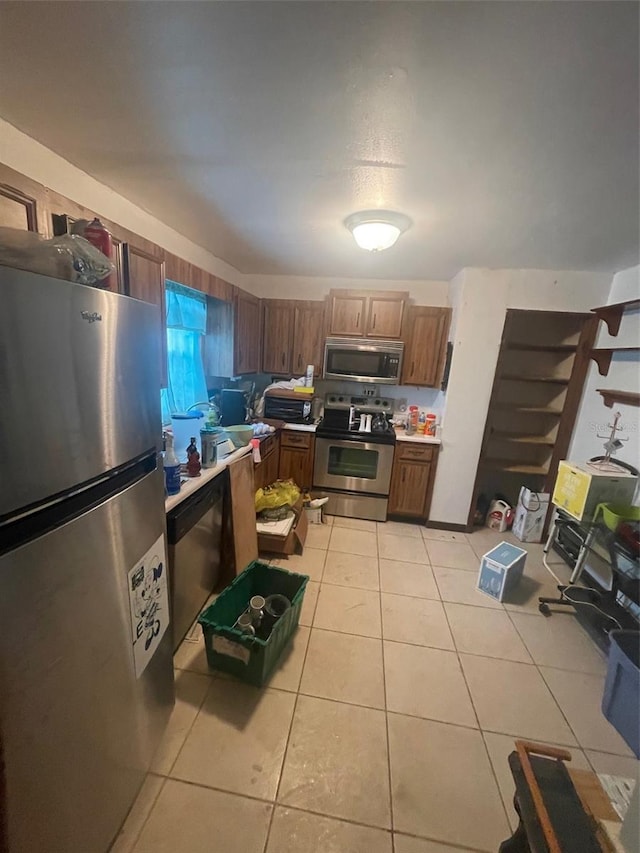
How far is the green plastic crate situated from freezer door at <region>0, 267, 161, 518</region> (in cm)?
107

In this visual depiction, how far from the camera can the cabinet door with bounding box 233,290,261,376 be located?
292 centimetres

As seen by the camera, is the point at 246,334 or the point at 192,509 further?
the point at 246,334

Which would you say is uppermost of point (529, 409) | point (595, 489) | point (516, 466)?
point (529, 409)

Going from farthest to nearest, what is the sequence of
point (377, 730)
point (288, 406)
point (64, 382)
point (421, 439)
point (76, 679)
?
point (288, 406) < point (421, 439) < point (377, 730) < point (76, 679) < point (64, 382)

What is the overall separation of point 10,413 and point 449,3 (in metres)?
1.25

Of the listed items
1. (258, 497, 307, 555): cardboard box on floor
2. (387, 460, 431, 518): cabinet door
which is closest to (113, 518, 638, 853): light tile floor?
(258, 497, 307, 555): cardboard box on floor

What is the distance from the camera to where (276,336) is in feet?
11.6

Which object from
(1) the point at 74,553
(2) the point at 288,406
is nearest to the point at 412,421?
(2) the point at 288,406

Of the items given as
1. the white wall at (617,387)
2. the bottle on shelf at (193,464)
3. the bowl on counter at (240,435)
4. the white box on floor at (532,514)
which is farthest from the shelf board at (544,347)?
the bottle on shelf at (193,464)

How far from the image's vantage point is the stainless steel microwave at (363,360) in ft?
10.7

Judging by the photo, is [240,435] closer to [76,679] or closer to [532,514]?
[76,679]

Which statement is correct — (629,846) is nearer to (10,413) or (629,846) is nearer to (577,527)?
(10,413)

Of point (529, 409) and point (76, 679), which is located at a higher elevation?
point (529, 409)

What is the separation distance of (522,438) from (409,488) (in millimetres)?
1218
